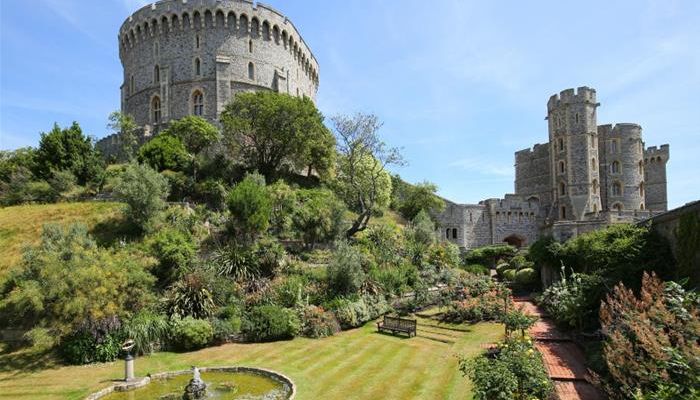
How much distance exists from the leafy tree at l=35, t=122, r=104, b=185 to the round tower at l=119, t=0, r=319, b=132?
851 centimetres

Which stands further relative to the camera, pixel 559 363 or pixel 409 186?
pixel 409 186

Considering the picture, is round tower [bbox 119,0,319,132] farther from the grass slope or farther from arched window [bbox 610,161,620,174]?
arched window [bbox 610,161,620,174]

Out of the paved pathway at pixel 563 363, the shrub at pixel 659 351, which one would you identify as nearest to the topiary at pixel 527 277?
the paved pathway at pixel 563 363

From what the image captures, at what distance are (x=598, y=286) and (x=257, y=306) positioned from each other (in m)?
12.6

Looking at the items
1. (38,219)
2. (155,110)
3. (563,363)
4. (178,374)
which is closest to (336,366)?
(178,374)

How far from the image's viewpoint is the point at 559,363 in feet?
39.2

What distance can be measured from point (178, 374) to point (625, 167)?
1977 inches

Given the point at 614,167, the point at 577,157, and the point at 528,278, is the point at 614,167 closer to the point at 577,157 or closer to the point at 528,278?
the point at 577,157

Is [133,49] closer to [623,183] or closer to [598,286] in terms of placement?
[598,286]

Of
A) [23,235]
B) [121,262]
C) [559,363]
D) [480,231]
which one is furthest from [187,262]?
[480,231]

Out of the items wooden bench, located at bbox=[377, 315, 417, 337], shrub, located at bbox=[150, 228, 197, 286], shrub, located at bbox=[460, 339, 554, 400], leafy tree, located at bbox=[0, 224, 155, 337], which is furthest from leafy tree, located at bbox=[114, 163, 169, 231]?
shrub, located at bbox=[460, 339, 554, 400]

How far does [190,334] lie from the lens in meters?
15.9

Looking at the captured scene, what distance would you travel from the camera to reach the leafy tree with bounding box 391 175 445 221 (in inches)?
1833

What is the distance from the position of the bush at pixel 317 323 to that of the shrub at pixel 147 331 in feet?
16.8
